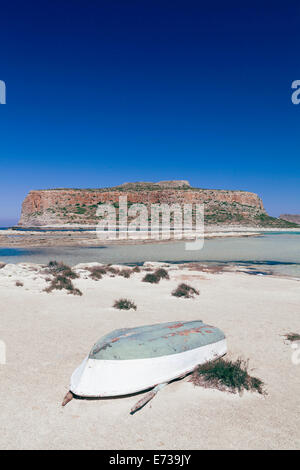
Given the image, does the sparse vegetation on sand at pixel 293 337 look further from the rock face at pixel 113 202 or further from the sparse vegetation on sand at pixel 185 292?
the rock face at pixel 113 202

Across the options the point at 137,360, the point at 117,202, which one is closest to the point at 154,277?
the point at 137,360

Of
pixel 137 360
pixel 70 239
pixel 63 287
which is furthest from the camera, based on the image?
pixel 70 239

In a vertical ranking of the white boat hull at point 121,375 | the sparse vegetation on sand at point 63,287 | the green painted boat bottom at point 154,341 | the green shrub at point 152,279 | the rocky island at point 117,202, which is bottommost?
the green shrub at point 152,279

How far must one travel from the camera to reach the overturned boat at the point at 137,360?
186 inches

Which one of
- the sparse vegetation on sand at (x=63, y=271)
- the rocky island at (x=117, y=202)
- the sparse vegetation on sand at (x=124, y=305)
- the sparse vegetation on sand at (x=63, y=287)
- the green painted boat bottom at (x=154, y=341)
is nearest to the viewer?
the green painted boat bottom at (x=154, y=341)

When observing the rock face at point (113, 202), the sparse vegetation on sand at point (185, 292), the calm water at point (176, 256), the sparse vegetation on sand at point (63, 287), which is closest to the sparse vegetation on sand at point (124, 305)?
the sparse vegetation on sand at point (185, 292)

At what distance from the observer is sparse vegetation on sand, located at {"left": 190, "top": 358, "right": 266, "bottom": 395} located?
5199 mm

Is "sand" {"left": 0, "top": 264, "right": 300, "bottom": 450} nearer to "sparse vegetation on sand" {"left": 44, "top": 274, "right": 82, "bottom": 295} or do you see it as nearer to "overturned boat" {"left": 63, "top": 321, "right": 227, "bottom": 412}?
"overturned boat" {"left": 63, "top": 321, "right": 227, "bottom": 412}

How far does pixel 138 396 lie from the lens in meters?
4.84

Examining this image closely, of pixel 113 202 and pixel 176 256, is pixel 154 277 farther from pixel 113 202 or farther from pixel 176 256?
pixel 113 202

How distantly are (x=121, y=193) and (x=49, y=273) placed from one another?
10798 cm

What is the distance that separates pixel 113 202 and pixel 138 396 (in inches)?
4702

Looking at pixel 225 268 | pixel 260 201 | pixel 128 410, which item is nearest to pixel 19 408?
pixel 128 410

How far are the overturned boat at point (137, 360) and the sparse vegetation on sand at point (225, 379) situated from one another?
0.23 meters
